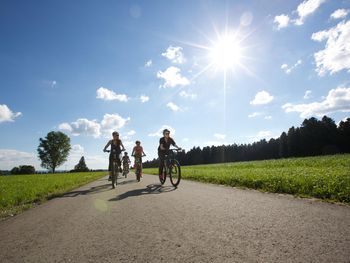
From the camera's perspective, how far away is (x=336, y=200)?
650 cm

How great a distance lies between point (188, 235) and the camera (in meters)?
3.80

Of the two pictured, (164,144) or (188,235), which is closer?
(188,235)

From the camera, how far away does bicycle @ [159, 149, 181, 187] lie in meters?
11.4

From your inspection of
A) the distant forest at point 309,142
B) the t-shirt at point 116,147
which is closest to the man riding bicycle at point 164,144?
the t-shirt at point 116,147

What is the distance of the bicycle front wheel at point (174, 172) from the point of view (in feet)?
37.1

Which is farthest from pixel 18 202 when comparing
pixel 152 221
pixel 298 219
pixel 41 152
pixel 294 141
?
pixel 294 141

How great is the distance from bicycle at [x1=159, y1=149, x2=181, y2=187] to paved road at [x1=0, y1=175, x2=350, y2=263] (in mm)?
5409

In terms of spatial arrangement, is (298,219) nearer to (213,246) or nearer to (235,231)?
(235,231)

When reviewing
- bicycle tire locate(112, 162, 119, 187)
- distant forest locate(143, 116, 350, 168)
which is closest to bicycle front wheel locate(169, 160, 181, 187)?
bicycle tire locate(112, 162, 119, 187)

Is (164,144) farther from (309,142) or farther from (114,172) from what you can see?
(309,142)

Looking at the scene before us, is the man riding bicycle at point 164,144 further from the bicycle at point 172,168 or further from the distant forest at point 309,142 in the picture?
the distant forest at point 309,142

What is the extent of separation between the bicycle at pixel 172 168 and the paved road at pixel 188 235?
541cm

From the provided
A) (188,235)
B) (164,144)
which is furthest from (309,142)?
(188,235)

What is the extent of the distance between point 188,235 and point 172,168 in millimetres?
8068
